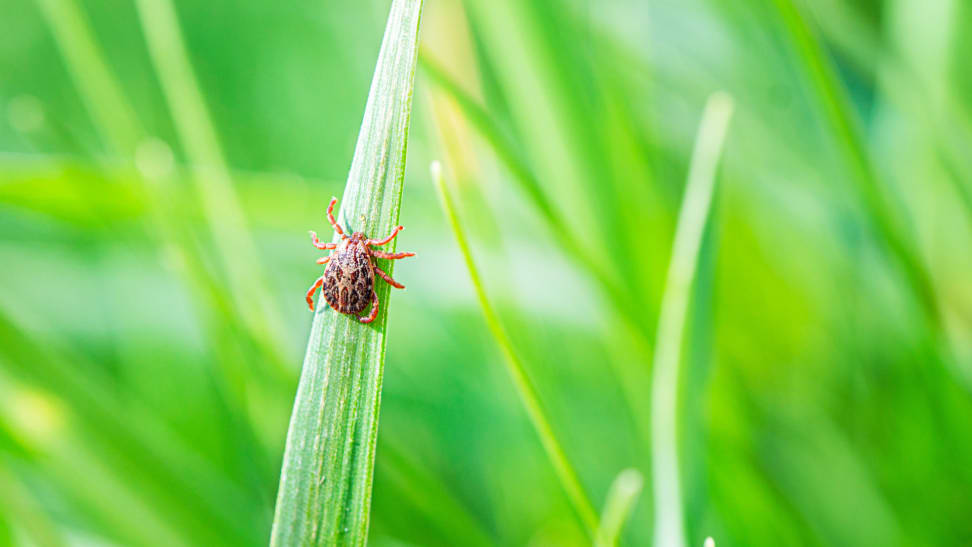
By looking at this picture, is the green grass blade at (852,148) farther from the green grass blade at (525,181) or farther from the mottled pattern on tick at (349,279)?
the mottled pattern on tick at (349,279)

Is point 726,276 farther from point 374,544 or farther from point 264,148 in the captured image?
point 264,148

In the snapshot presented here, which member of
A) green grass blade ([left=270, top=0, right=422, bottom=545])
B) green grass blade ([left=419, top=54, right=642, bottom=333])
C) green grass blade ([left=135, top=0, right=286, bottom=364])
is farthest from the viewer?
green grass blade ([left=135, top=0, right=286, bottom=364])

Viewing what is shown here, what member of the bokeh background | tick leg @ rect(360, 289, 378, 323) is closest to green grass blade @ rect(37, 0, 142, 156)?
the bokeh background

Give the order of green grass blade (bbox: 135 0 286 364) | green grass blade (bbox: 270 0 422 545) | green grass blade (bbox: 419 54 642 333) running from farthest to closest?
green grass blade (bbox: 135 0 286 364) → green grass blade (bbox: 419 54 642 333) → green grass blade (bbox: 270 0 422 545)

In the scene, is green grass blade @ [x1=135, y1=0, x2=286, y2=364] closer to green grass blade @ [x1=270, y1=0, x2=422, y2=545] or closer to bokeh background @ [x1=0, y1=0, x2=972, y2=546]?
bokeh background @ [x1=0, y1=0, x2=972, y2=546]

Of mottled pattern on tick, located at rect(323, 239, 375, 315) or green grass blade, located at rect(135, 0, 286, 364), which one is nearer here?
mottled pattern on tick, located at rect(323, 239, 375, 315)

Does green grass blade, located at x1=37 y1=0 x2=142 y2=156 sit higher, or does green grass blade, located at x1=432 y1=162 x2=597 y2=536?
green grass blade, located at x1=37 y1=0 x2=142 y2=156

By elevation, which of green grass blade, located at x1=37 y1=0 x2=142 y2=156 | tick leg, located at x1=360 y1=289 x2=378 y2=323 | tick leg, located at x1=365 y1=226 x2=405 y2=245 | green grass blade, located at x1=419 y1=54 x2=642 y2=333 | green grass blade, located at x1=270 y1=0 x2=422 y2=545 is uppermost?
green grass blade, located at x1=37 y1=0 x2=142 y2=156

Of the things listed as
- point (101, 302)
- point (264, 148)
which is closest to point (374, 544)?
point (101, 302)
